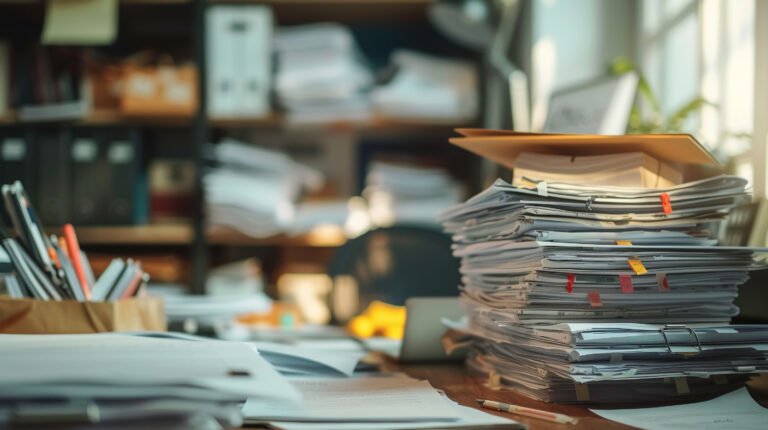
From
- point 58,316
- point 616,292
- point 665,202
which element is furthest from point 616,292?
point 58,316

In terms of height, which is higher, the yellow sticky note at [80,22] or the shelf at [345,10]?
the shelf at [345,10]

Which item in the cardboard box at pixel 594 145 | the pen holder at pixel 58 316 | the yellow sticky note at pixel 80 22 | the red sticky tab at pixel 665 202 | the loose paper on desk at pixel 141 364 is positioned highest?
the yellow sticky note at pixel 80 22

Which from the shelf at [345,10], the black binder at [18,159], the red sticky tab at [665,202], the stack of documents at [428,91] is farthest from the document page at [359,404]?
the black binder at [18,159]

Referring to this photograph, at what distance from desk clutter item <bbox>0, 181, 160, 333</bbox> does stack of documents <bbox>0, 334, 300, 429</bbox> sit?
335 mm

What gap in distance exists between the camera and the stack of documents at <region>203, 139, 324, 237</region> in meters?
2.91

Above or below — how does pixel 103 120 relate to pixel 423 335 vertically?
above

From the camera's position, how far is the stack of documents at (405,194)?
2.99m

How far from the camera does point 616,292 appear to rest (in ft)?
2.78

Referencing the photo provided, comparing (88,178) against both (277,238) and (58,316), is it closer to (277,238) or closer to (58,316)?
(277,238)

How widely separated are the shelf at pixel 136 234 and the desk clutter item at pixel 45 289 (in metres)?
1.97

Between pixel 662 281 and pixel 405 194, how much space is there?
2.18 meters

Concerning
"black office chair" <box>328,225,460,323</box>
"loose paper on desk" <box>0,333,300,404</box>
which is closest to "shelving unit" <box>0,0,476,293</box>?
"black office chair" <box>328,225,460,323</box>

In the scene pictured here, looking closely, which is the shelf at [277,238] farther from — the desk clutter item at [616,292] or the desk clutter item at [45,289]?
the desk clutter item at [616,292]

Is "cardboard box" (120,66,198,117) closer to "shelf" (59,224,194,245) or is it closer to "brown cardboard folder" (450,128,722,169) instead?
"shelf" (59,224,194,245)
